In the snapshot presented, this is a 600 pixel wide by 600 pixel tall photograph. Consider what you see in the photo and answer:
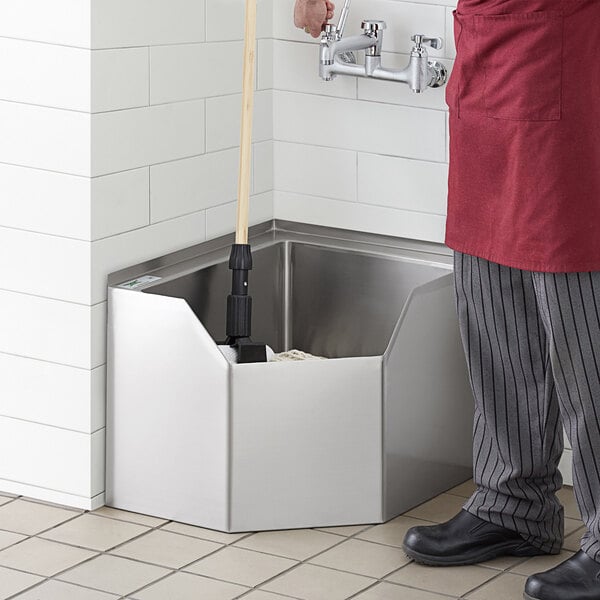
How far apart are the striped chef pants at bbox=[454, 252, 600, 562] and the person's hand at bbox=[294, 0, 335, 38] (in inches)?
25.0

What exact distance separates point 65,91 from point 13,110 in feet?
0.39

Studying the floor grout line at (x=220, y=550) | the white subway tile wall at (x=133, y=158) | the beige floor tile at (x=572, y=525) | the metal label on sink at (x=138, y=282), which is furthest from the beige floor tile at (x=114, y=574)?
the beige floor tile at (x=572, y=525)

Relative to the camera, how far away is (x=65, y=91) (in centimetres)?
237

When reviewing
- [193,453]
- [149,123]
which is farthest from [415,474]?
[149,123]

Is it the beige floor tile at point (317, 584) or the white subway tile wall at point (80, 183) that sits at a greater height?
the white subway tile wall at point (80, 183)

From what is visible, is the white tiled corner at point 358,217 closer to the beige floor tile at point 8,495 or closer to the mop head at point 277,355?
the mop head at point 277,355

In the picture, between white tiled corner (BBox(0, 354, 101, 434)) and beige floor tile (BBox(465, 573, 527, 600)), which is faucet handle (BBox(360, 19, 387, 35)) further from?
beige floor tile (BBox(465, 573, 527, 600))

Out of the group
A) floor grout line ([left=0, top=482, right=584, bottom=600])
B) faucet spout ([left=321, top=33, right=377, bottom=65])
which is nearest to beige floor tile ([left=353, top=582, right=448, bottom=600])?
floor grout line ([left=0, top=482, right=584, bottom=600])

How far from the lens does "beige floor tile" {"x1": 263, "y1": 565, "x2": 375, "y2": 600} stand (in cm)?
216

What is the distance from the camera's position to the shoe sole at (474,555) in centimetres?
226

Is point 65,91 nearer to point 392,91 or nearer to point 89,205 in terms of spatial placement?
point 89,205

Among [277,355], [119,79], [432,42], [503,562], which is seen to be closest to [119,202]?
[119,79]

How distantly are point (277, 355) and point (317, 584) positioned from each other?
59 centimetres

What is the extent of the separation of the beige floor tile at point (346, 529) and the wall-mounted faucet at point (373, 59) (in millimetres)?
800
